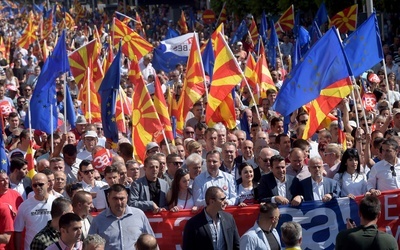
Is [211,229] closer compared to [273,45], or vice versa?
[211,229]

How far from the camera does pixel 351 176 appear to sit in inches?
484

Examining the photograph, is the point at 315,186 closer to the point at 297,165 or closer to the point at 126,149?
the point at 297,165

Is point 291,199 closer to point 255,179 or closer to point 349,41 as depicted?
point 255,179

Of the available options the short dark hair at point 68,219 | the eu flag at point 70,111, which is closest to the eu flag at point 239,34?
the eu flag at point 70,111

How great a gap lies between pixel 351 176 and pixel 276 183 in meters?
0.95

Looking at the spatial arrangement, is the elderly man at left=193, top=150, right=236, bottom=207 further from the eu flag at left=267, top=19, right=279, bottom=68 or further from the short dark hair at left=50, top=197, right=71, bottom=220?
the eu flag at left=267, top=19, right=279, bottom=68

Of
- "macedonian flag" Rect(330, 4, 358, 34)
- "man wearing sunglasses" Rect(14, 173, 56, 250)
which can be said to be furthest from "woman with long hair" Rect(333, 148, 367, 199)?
"macedonian flag" Rect(330, 4, 358, 34)

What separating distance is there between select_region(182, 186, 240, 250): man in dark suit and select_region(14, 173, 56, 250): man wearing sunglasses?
1.39m

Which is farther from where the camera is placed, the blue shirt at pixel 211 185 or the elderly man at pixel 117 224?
the blue shirt at pixel 211 185

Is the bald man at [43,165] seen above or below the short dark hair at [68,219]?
above

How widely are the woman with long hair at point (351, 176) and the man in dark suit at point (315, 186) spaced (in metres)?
0.29

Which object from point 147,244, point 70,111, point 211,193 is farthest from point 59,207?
point 70,111

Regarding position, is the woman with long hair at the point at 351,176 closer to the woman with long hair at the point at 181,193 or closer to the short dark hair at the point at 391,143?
the short dark hair at the point at 391,143

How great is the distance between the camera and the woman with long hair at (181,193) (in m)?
11.9
